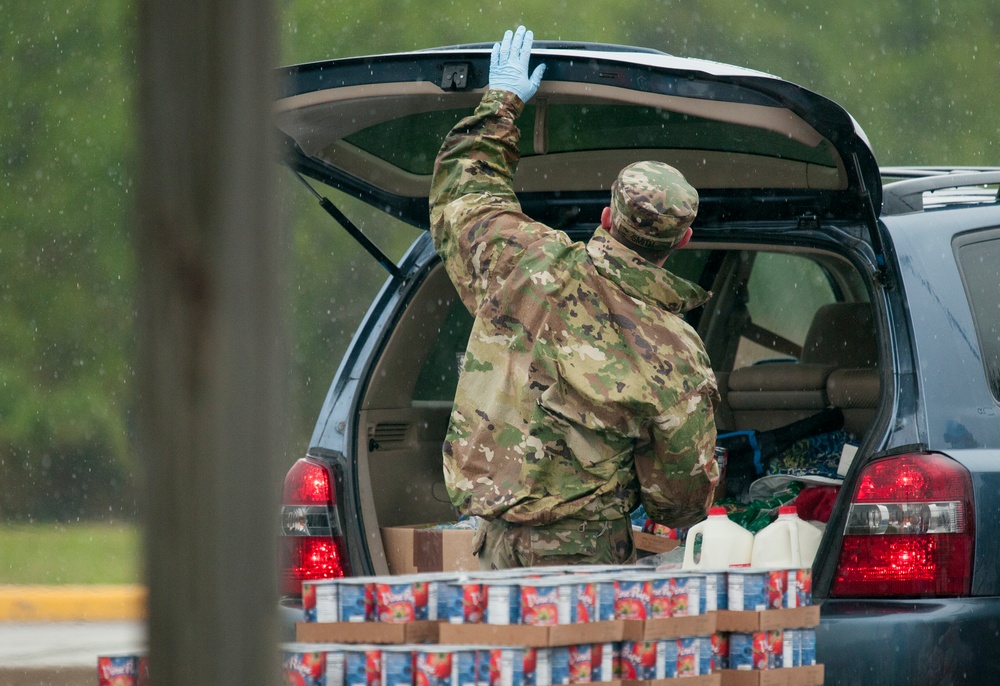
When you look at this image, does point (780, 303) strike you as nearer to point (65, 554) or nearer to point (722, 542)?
point (722, 542)

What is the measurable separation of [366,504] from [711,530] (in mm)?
1003

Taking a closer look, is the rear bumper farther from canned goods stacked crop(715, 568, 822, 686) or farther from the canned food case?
the canned food case

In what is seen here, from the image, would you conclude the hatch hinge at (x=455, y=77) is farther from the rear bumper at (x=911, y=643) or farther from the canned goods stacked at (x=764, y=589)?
the rear bumper at (x=911, y=643)

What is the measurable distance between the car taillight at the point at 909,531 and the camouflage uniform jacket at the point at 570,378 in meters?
0.38

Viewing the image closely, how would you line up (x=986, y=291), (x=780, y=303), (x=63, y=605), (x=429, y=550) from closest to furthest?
(x=986, y=291) → (x=429, y=550) → (x=780, y=303) → (x=63, y=605)

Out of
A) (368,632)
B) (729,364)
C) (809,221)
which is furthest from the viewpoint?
(729,364)

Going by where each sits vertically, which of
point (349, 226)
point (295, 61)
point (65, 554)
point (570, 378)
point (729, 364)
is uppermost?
point (295, 61)

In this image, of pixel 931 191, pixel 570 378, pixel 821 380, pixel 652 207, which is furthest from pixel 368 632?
pixel 821 380

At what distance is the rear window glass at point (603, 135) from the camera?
157 inches

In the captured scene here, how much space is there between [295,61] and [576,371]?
1002 cm

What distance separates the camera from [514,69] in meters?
3.66

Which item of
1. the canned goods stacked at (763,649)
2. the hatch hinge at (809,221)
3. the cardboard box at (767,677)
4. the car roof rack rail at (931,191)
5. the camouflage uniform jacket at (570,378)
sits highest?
the car roof rack rail at (931,191)

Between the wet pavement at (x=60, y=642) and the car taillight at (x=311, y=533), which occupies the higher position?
the car taillight at (x=311, y=533)

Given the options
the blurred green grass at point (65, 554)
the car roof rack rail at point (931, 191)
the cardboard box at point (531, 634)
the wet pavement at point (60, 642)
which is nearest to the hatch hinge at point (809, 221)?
the car roof rack rail at point (931, 191)
